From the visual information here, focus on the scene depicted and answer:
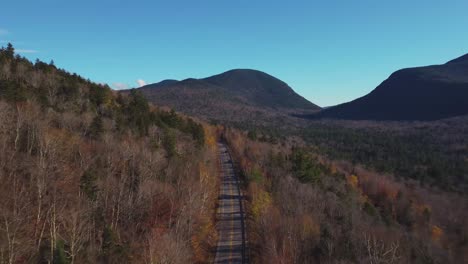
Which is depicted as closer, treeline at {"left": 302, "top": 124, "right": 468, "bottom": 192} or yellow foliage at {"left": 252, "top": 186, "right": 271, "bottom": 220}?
yellow foliage at {"left": 252, "top": 186, "right": 271, "bottom": 220}

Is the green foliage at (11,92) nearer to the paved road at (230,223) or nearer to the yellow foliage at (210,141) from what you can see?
the paved road at (230,223)

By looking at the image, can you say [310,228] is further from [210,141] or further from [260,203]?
[210,141]

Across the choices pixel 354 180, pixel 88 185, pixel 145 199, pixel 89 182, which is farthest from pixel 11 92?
pixel 354 180

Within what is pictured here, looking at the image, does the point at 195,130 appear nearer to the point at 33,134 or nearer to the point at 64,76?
the point at 64,76

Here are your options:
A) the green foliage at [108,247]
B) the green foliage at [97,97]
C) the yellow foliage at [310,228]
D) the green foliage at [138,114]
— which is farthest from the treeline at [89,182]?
the yellow foliage at [310,228]

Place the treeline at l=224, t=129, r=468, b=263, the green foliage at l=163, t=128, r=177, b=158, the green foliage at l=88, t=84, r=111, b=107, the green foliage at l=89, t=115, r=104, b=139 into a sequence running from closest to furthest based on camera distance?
the treeline at l=224, t=129, r=468, b=263
the green foliage at l=89, t=115, r=104, b=139
the green foliage at l=163, t=128, r=177, b=158
the green foliage at l=88, t=84, r=111, b=107

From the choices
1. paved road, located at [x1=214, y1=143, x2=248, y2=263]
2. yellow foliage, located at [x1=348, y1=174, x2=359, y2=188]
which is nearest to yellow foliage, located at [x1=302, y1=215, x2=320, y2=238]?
paved road, located at [x1=214, y1=143, x2=248, y2=263]

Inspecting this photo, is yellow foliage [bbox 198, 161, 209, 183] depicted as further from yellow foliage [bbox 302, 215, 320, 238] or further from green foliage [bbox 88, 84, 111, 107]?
green foliage [bbox 88, 84, 111, 107]
